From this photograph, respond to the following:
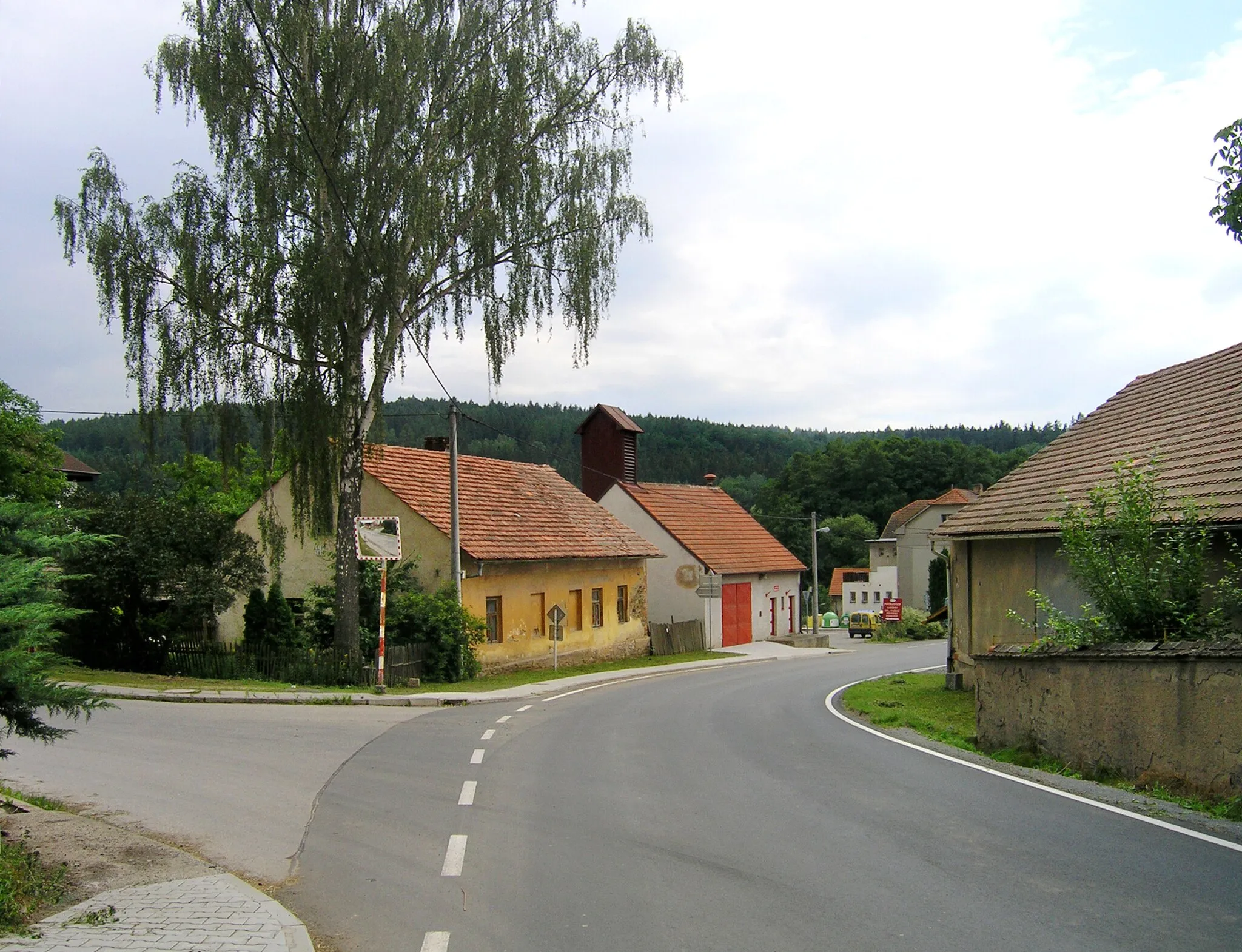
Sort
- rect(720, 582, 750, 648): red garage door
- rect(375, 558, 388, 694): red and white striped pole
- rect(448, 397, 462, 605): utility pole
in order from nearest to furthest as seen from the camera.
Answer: rect(375, 558, 388, 694): red and white striped pole
rect(448, 397, 462, 605): utility pole
rect(720, 582, 750, 648): red garage door

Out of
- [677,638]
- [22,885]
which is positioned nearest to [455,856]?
[22,885]

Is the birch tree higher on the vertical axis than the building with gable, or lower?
higher

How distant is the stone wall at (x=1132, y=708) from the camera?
949 cm

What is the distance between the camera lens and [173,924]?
19.8 ft

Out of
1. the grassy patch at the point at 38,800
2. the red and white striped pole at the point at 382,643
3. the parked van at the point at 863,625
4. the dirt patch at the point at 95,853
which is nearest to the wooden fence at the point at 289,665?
the red and white striped pole at the point at 382,643

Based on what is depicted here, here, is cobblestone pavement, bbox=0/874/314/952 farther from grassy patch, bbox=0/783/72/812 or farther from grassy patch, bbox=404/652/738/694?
grassy patch, bbox=404/652/738/694

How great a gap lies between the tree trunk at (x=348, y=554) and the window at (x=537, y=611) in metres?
7.43

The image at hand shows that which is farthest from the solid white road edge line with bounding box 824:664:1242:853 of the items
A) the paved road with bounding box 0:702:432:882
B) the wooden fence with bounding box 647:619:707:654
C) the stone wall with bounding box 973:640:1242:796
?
the wooden fence with bounding box 647:619:707:654

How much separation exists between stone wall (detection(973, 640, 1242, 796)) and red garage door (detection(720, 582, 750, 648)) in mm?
30036

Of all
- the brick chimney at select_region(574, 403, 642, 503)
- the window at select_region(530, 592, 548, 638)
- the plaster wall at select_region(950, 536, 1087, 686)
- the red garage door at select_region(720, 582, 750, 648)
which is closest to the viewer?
the plaster wall at select_region(950, 536, 1087, 686)

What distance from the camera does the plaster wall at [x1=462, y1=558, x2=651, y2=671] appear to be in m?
27.9

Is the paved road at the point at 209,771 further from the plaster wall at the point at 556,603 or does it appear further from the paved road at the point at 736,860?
the plaster wall at the point at 556,603

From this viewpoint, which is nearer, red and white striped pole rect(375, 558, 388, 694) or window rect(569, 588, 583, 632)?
red and white striped pole rect(375, 558, 388, 694)

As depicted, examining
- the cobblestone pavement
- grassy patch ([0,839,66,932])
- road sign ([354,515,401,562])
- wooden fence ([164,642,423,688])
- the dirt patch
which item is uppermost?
road sign ([354,515,401,562])
